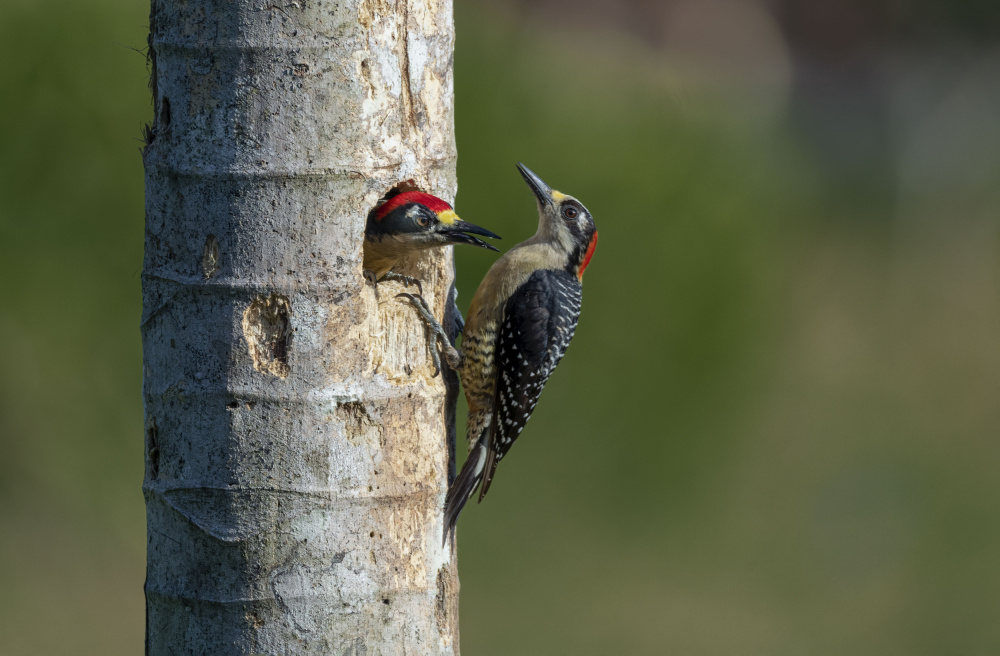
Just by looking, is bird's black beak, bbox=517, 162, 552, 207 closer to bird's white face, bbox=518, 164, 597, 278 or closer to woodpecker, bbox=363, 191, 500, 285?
bird's white face, bbox=518, 164, 597, 278

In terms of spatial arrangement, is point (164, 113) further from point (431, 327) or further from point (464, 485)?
point (464, 485)

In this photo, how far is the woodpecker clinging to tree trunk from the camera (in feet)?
11.4

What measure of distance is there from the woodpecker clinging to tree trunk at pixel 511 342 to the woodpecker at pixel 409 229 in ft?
1.44

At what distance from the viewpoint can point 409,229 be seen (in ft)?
9.43

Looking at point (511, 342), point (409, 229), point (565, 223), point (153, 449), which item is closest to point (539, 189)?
point (565, 223)

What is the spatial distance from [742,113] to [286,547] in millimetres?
8645

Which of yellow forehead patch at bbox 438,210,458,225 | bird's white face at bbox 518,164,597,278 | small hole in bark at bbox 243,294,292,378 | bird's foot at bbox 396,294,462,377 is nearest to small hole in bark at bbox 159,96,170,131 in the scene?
small hole in bark at bbox 243,294,292,378

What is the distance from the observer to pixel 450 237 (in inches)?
118

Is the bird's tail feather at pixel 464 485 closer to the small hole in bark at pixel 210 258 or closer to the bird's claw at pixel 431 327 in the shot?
the bird's claw at pixel 431 327

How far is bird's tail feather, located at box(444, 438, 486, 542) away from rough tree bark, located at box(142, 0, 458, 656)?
1.01ft

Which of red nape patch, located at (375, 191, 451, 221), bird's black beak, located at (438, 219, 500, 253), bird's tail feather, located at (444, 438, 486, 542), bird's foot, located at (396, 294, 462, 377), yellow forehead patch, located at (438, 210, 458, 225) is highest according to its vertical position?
red nape patch, located at (375, 191, 451, 221)

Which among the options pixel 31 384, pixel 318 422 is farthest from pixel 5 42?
pixel 318 422

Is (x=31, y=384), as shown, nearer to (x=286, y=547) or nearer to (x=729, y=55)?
(x=286, y=547)

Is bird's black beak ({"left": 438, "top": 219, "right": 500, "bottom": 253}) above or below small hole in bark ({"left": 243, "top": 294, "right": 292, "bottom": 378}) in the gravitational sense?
above
